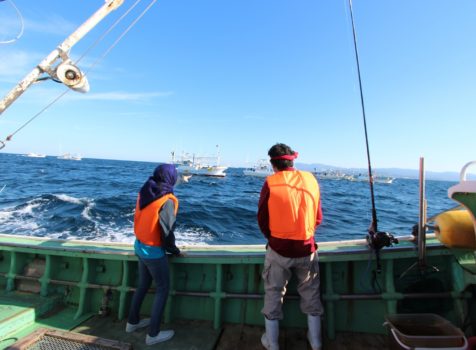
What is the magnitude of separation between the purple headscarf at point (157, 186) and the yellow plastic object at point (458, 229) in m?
2.47

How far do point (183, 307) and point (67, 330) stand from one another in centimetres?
122

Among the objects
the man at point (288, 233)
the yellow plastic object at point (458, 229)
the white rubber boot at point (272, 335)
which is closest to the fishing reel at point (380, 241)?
the yellow plastic object at point (458, 229)

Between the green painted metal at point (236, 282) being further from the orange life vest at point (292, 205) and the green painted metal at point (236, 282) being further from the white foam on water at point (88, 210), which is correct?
the white foam on water at point (88, 210)

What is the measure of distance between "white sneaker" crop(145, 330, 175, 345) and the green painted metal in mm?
306

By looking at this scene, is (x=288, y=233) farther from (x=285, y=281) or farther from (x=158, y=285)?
(x=158, y=285)

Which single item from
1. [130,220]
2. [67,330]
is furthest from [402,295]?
[130,220]

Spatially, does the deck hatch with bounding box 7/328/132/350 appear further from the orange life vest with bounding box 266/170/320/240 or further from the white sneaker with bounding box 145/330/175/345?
the orange life vest with bounding box 266/170/320/240

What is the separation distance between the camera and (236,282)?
3104 millimetres

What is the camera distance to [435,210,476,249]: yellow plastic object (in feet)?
6.80

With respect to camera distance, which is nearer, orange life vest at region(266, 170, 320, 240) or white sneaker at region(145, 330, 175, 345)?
orange life vest at region(266, 170, 320, 240)

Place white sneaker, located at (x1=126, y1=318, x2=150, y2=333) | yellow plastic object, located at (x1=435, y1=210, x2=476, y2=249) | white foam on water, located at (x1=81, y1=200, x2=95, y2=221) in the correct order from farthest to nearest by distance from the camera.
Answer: white foam on water, located at (x1=81, y1=200, x2=95, y2=221) < white sneaker, located at (x1=126, y1=318, x2=150, y2=333) < yellow plastic object, located at (x1=435, y1=210, x2=476, y2=249)

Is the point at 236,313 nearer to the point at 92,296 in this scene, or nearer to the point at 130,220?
the point at 92,296

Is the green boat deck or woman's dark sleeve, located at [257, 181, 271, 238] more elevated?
woman's dark sleeve, located at [257, 181, 271, 238]

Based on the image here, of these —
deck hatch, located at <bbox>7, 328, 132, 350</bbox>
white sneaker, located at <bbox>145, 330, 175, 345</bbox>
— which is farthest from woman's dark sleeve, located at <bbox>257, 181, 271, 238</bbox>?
deck hatch, located at <bbox>7, 328, 132, 350</bbox>
